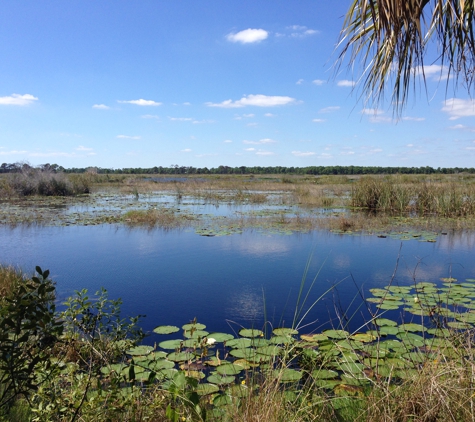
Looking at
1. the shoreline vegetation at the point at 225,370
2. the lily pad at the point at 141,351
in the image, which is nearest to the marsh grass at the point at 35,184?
the shoreline vegetation at the point at 225,370

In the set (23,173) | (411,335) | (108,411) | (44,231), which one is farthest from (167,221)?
(23,173)

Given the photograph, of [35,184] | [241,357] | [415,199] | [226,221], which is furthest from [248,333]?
[35,184]

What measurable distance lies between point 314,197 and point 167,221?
34.3 ft

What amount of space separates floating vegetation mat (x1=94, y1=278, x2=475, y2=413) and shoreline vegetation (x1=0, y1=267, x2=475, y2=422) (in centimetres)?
2

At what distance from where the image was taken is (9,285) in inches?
225

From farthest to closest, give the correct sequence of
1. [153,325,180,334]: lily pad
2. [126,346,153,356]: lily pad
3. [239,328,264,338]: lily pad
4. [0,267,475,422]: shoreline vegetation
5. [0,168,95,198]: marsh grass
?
[0,168,95,198]: marsh grass → [153,325,180,334]: lily pad → [239,328,264,338]: lily pad → [126,346,153,356]: lily pad → [0,267,475,422]: shoreline vegetation

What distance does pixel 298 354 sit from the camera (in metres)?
3.05

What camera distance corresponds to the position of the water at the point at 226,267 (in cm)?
546

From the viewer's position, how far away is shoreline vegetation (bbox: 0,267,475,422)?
205 cm

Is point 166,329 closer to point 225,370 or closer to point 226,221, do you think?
point 225,370

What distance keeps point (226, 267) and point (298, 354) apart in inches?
186

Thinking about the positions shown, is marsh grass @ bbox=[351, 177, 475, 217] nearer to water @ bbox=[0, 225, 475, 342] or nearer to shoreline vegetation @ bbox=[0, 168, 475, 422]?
shoreline vegetation @ bbox=[0, 168, 475, 422]

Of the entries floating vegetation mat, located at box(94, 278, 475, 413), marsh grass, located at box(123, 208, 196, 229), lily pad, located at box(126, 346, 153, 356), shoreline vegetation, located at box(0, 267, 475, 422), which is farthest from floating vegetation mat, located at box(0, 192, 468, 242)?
lily pad, located at box(126, 346, 153, 356)

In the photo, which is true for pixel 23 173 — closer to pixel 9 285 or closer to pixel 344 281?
pixel 9 285
